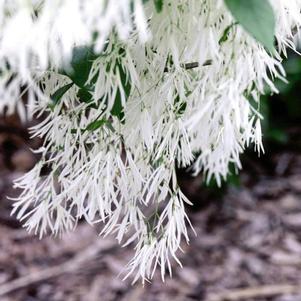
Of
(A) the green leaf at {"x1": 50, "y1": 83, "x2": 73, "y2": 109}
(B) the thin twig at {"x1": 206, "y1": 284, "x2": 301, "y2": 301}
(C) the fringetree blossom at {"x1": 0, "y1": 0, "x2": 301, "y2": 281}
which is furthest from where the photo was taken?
(B) the thin twig at {"x1": 206, "y1": 284, "x2": 301, "y2": 301}

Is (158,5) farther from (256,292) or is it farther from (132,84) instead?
(256,292)

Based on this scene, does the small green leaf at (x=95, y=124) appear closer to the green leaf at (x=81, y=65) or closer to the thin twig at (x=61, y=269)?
the green leaf at (x=81, y=65)

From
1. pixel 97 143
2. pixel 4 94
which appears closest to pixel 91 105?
pixel 97 143

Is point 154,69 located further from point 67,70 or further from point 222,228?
point 222,228

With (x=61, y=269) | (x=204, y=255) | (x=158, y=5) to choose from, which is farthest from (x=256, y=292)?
(x=158, y=5)

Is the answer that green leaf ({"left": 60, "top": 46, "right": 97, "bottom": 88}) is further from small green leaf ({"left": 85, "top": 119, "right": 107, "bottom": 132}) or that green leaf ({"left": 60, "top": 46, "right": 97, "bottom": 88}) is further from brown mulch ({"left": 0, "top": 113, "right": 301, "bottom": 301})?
brown mulch ({"left": 0, "top": 113, "right": 301, "bottom": 301})

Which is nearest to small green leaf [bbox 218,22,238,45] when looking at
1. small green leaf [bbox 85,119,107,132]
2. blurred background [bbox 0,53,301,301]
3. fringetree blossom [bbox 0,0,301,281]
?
fringetree blossom [bbox 0,0,301,281]

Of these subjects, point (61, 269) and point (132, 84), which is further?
point (61, 269)
